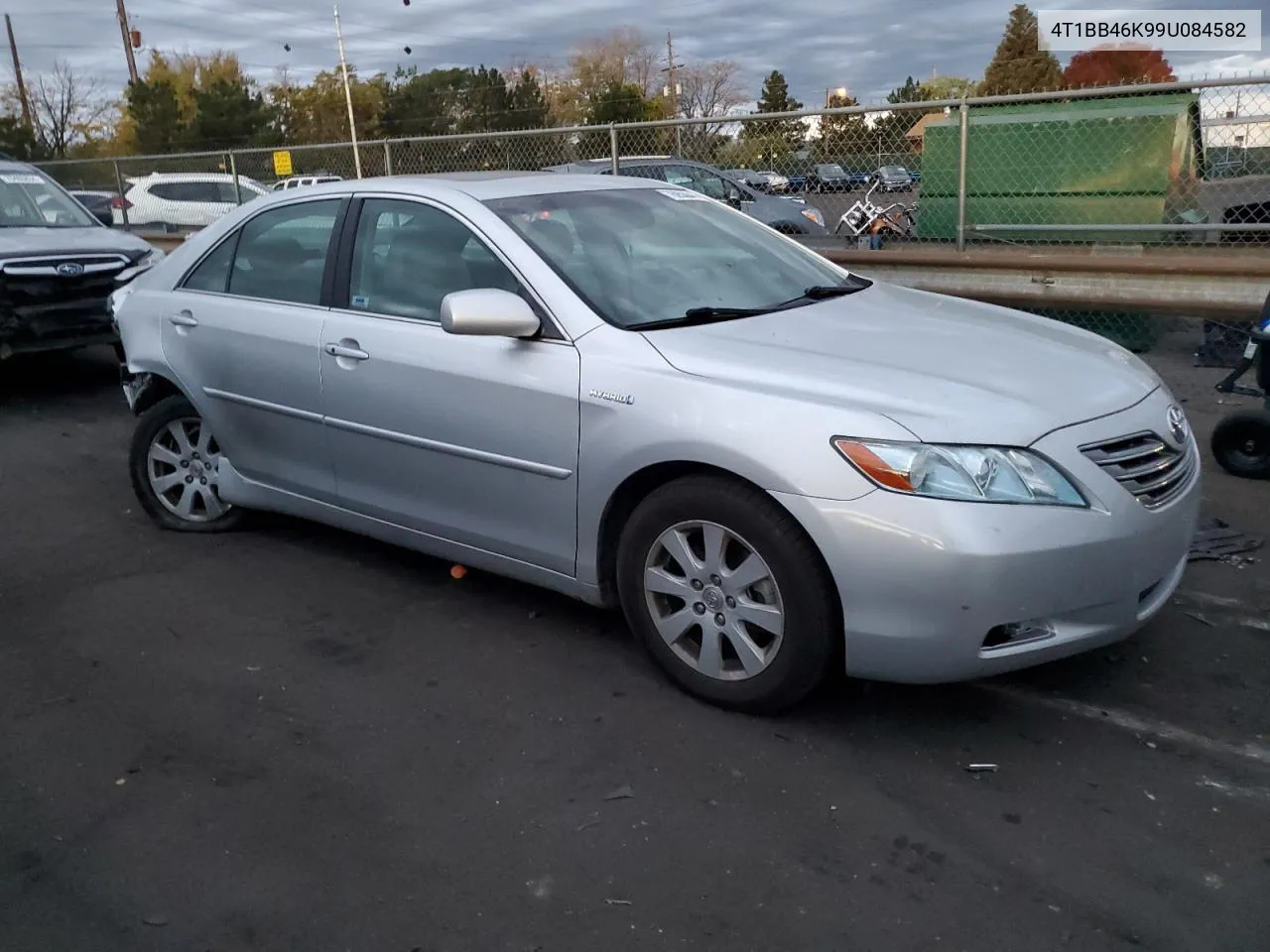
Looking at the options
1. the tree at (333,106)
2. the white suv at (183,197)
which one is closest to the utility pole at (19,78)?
the tree at (333,106)

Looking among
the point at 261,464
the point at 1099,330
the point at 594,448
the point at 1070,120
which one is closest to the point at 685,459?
the point at 594,448

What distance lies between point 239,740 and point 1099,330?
302 inches

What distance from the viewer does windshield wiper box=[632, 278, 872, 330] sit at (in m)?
3.77

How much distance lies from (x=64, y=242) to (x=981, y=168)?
7807 mm

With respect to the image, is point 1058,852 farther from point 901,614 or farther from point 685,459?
point 685,459

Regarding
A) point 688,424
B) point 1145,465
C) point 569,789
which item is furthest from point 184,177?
point 1145,465

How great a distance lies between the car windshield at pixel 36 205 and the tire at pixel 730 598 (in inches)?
303

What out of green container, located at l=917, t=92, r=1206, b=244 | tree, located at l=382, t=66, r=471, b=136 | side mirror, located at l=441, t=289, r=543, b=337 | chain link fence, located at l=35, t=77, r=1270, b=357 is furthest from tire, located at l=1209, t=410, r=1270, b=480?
tree, located at l=382, t=66, r=471, b=136

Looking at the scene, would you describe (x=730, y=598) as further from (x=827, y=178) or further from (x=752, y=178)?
(x=752, y=178)

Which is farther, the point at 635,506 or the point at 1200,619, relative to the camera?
the point at 1200,619

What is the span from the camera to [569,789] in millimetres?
3186

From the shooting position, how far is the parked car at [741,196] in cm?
988

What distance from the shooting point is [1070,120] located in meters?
10.5

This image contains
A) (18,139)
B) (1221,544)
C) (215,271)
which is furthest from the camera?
(18,139)
